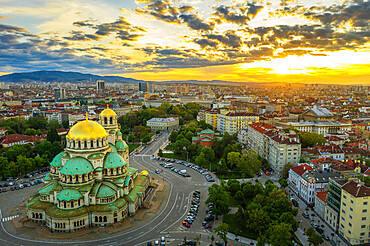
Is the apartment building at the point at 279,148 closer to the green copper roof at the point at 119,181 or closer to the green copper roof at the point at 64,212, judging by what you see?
the green copper roof at the point at 119,181

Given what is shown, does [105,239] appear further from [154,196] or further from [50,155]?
[50,155]

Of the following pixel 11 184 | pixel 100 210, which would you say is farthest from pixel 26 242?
pixel 11 184

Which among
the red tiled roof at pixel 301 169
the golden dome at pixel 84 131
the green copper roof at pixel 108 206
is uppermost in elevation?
the golden dome at pixel 84 131

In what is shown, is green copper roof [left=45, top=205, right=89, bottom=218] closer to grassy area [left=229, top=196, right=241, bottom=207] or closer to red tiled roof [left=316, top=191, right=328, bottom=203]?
grassy area [left=229, top=196, right=241, bottom=207]

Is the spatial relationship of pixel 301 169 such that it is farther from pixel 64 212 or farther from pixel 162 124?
pixel 162 124

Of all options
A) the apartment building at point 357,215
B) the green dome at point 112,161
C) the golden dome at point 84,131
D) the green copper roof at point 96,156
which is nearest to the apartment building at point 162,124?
the green dome at point 112,161

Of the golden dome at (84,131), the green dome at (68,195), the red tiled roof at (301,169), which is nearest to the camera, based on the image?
the green dome at (68,195)

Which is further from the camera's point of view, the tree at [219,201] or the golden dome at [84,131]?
the golden dome at [84,131]
